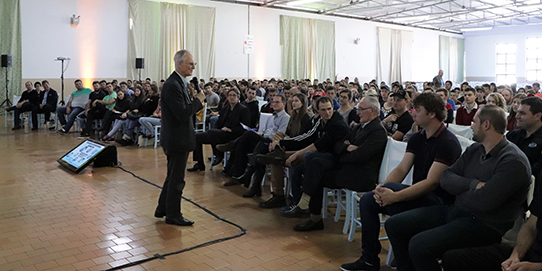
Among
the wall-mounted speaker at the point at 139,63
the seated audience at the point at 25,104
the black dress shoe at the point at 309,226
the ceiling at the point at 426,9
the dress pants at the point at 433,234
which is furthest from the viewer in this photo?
the ceiling at the point at 426,9

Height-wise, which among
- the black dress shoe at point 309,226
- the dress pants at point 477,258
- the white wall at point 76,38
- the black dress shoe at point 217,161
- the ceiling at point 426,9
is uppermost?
the ceiling at point 426,9

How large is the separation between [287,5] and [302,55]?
2086mm

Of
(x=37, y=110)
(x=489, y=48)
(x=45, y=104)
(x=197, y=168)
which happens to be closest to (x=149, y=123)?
(x=197, y=168)

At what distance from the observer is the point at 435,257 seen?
236 cm

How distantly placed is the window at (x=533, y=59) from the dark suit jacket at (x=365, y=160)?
23766mm

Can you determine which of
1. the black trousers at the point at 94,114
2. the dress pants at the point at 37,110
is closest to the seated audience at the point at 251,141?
the black trousers at the point at 94,114

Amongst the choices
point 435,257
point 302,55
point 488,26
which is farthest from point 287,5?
point 435,257

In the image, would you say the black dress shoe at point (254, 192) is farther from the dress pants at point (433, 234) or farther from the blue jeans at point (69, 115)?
the blue jeans at point (69, 115)

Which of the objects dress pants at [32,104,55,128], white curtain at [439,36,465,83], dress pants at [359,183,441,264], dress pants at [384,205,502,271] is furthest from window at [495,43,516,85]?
dress pants at [384,205,502,271]

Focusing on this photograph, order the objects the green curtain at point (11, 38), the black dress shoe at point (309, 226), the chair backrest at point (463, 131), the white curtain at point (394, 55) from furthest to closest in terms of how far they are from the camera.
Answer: the white curtain at point (394, 55)
the green curtain at point (11, 38)
the chair backrest at point (463, 131)
the black dress shoe at point (309, 226)

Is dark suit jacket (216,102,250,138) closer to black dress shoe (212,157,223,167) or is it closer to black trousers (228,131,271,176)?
black trousers (228,131,271,176)

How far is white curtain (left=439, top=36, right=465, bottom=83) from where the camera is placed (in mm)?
25017

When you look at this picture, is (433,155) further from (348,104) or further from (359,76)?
(359,76)

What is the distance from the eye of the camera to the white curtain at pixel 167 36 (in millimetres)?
14094
